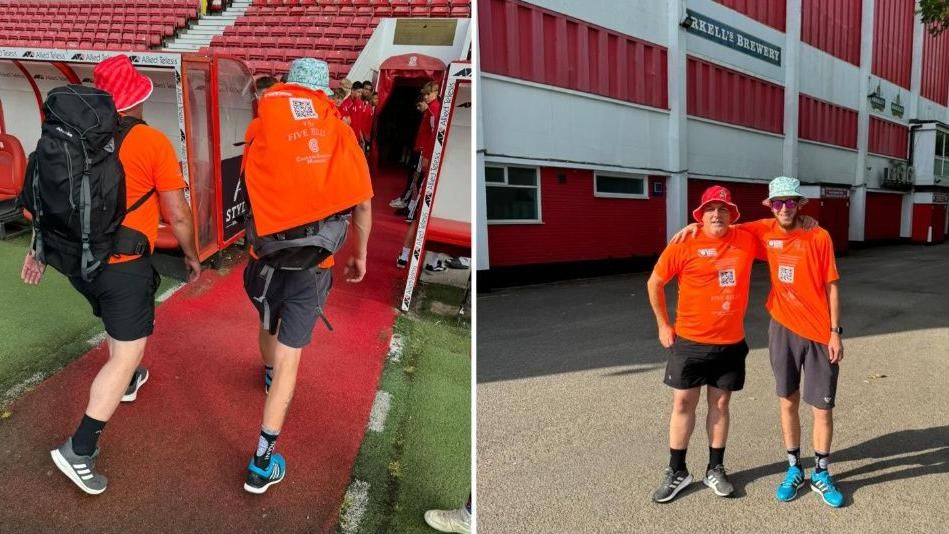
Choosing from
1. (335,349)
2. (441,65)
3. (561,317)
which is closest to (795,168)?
(561,317)

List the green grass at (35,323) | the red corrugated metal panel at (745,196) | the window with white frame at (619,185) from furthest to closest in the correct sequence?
the window with white frame at (619,185) < the red corrugated metal panel at (745,196) < the green grass at (35,323)

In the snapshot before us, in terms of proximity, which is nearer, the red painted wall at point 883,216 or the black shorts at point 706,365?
the black shorts at point 706,365

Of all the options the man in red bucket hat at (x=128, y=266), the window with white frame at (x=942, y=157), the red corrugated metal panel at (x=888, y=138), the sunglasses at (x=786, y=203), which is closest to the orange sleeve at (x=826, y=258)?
the sunglasses at (x=786, y=203)

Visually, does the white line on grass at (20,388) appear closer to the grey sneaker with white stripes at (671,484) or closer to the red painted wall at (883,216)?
the grey sneaker with white stripes at (671,484)

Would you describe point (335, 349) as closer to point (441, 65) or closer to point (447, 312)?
point (447, 312)

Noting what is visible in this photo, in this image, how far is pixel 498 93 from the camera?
6633mm

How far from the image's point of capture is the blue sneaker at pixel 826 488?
2218mm

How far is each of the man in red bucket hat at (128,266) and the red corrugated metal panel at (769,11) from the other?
6042 millimetres

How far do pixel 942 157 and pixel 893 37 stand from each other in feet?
40.2

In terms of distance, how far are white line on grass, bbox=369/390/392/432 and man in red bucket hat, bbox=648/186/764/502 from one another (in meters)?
0.90

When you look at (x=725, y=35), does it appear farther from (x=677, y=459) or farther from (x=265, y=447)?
(x=265, y=447)

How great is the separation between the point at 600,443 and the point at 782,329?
2.54ft

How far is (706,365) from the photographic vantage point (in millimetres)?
2197

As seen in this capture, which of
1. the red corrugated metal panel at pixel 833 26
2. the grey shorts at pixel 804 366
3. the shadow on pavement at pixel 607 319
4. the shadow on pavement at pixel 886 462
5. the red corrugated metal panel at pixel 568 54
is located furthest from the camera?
the red corrugated metal panel at pixel 568 54
